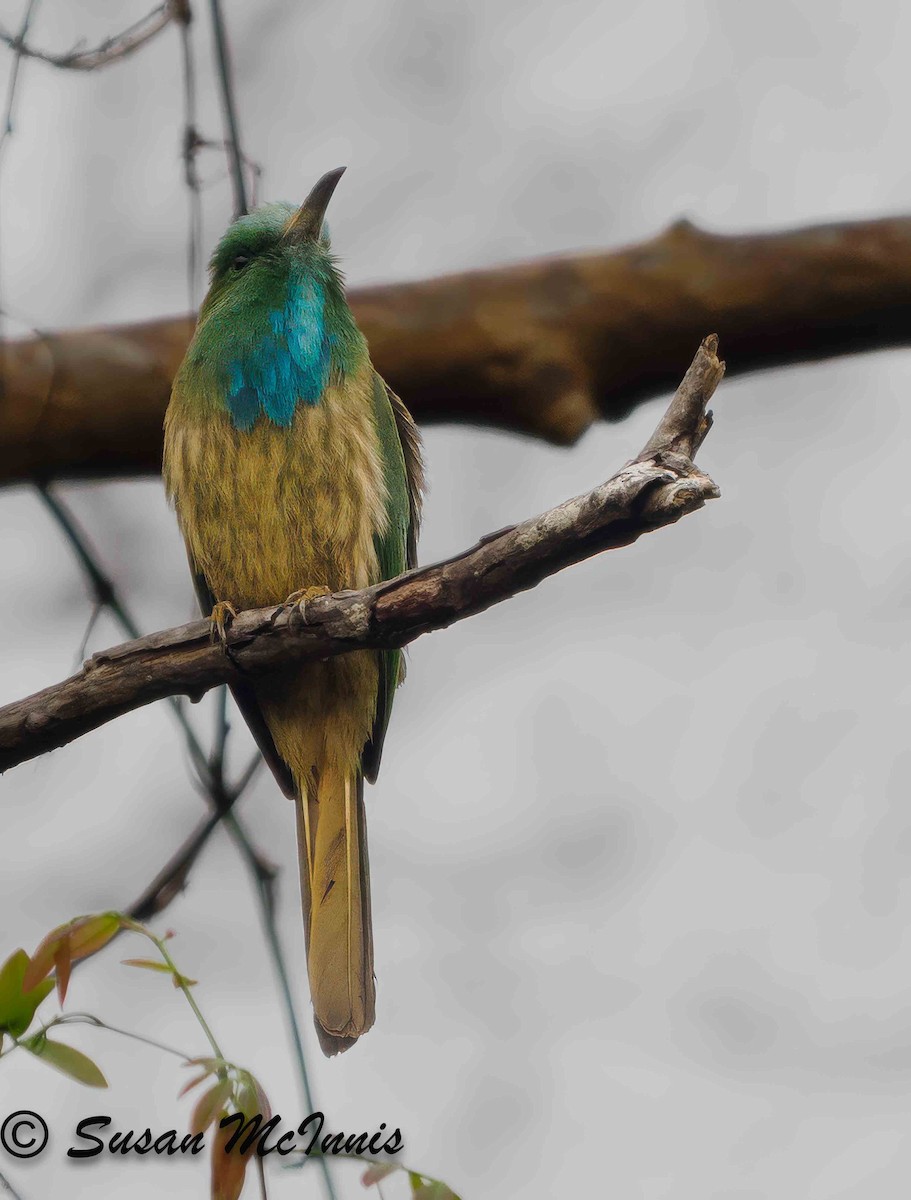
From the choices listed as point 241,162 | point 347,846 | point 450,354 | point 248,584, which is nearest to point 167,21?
point 241,162

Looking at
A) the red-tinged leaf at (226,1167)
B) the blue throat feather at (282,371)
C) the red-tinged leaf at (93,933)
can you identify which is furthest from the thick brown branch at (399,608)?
the red-tinged leaf at (226,1167)

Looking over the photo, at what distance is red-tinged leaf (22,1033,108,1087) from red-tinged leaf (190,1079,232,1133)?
18 centimetres

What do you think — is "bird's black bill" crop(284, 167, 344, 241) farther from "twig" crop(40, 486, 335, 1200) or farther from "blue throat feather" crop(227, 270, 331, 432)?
"twig" crop(40, 486, 335, 1200)

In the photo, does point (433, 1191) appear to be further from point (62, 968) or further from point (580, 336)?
point (580, 336)

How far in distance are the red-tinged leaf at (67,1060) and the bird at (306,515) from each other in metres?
1.92

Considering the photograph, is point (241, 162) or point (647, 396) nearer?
point (241, 162)

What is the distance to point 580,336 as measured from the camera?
4434mm

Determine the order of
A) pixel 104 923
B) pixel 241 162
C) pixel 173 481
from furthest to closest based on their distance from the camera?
1. pixel 173 481
2. pixel 241 162
3. pixel 104 923

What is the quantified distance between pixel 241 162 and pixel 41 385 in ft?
2.94

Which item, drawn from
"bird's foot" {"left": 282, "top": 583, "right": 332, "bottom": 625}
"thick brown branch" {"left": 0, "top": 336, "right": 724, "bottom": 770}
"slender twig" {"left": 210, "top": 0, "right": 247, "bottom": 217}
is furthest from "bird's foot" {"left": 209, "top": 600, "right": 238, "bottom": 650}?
"slender twig" {"left": 210, "top": 0, "right": 247, "bottom": 217}

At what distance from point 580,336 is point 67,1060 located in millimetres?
2865

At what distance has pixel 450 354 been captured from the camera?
4492 mm

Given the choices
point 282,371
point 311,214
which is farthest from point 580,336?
point 311,214

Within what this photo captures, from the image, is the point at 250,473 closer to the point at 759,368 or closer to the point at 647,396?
the point at 647,396
